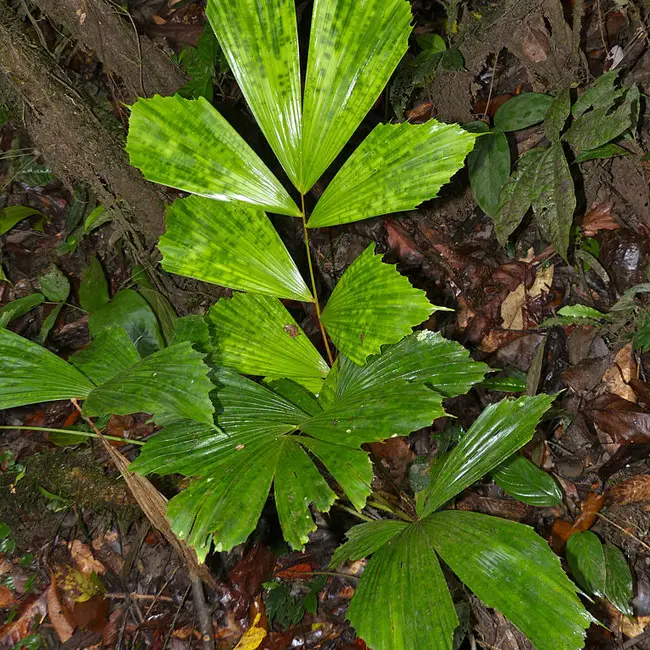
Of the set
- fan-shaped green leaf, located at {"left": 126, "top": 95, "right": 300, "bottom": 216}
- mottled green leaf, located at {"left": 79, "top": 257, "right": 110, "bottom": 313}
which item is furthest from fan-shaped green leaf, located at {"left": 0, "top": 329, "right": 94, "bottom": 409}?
mottled green leaf, located at {"left": 79, "top": 257, "right": 110, "bottom": 313}

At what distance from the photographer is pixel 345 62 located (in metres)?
1.06

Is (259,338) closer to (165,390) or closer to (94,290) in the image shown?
(165,390)

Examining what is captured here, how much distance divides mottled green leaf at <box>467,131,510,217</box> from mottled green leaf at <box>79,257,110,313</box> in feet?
4.68

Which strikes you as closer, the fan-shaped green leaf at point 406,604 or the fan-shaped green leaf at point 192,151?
the fan-shaped green leaf at point 406,604

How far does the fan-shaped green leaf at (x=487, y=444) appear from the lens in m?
1.10

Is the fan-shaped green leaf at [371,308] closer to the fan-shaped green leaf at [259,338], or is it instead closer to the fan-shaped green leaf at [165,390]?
the fan-shaped green leaf at [259,338]

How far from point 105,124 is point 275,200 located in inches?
29.4

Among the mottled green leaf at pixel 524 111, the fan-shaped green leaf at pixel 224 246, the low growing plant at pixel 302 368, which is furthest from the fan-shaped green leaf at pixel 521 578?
the mottled green leaf at pixel 524 111

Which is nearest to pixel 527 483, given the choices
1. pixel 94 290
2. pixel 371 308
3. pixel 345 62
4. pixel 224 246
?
pixel 371 308

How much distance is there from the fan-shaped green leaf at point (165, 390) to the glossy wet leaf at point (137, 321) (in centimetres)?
77

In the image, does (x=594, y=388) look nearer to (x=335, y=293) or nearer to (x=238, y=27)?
(x=335, y=293)

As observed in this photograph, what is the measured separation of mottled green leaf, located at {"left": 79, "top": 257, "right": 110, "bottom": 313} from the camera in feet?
7.57

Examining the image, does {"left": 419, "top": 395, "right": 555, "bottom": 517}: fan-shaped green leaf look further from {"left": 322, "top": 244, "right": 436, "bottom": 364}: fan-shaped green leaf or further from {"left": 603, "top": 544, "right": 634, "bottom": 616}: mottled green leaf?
{"left": 603, "top": 544, "right": 634, "bottom": 616}: mottled green leaf

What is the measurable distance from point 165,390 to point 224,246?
0.32m
